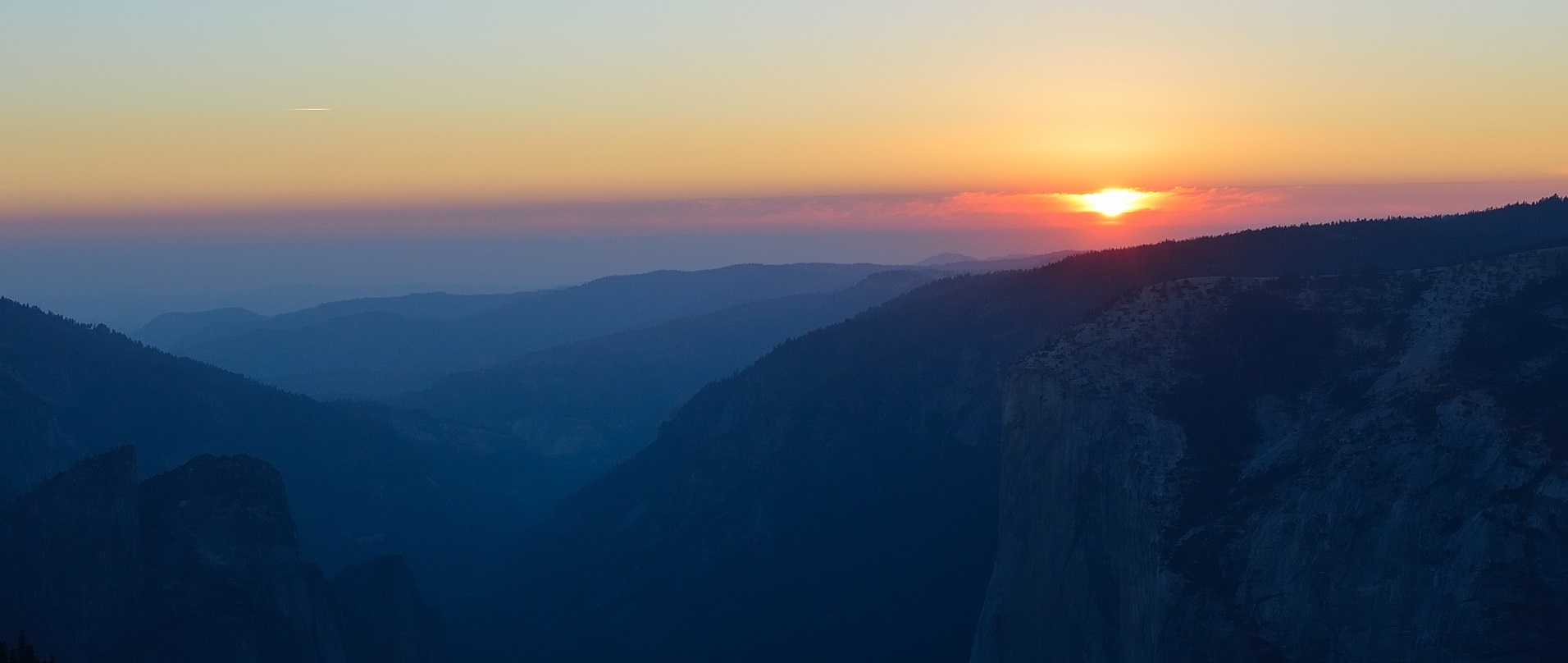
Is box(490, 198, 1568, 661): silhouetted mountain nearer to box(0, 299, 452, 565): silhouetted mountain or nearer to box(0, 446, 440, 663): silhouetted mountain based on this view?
box(0, 299, 452, 565): silhouetted mountain

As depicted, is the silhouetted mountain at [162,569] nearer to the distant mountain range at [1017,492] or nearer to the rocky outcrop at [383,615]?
the distant mountain range at [1017,492]

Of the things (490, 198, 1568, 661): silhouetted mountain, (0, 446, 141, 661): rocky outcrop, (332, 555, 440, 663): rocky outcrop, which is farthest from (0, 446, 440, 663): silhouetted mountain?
(490, 198, 1568, 661): silhouetted mountain

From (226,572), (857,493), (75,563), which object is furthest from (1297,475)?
(857,493)

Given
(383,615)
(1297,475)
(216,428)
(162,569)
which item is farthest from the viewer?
(216,428)

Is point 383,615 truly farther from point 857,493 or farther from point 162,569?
point 857,493

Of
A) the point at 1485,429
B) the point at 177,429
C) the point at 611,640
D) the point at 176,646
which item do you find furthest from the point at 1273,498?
the point at 177,429
